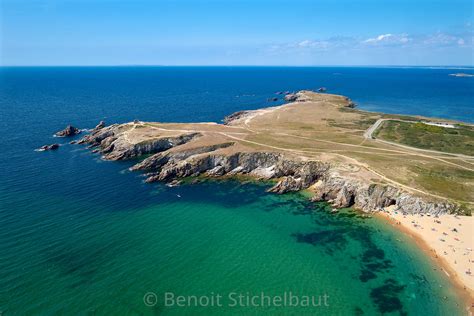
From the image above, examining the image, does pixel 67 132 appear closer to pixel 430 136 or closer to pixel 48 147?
pixel 48 147

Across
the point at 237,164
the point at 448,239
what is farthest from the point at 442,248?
the point at 237,164

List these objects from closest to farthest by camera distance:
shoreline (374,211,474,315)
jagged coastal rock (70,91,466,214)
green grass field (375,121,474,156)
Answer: shoreline (374,211,474,315)
jagged coastal rock (70,91,466,214)
green grass field (375,121,474,156)

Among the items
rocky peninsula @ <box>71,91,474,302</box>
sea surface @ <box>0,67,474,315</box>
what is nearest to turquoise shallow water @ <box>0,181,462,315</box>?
sea surface @ <box>0,67,474,315</box>

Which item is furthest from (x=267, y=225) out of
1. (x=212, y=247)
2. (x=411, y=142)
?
(x=411, y=142)

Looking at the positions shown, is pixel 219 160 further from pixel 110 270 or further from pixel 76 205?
pixel 110 270

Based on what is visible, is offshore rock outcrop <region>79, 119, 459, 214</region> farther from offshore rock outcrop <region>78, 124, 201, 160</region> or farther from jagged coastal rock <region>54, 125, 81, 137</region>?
jagged coastal rock <region>54, 125, 81, 137</region>

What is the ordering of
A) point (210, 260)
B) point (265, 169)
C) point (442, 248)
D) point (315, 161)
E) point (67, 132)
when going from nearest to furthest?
1. point (210, 260)
2. point (442, 248)
3. point (315, 161)
4. point (265, 169)
5. point (67, 132)

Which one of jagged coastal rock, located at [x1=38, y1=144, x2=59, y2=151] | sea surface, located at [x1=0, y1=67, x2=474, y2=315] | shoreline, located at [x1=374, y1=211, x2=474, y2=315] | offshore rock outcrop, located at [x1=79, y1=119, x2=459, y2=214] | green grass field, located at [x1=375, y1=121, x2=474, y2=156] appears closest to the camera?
sea surface, located at [x1=0, y1=67, x2=474, y2=315]
